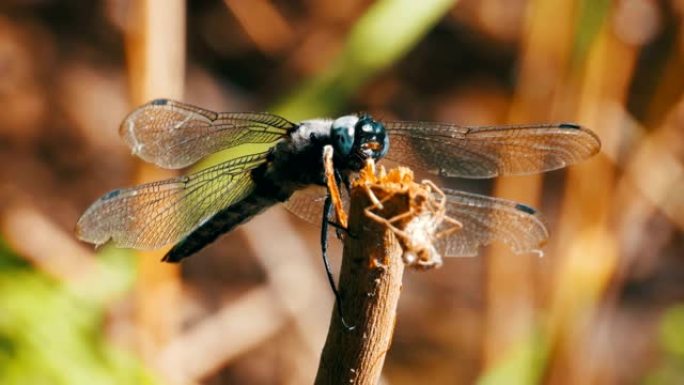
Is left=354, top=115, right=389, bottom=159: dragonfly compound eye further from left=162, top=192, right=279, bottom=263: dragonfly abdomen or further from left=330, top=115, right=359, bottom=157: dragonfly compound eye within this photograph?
left=162, top=192, right=279, bottom=263: dragonfly abdomen

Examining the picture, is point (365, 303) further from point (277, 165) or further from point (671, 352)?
point (671, 352)

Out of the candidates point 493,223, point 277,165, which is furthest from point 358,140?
point 493,223

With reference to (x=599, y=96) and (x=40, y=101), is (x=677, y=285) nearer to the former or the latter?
(x=599, y=96)

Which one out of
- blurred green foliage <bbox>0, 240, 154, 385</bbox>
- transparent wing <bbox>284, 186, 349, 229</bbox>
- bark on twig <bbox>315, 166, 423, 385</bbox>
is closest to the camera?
bark on twig <bbox>315, 166, 423, 385</bbox>

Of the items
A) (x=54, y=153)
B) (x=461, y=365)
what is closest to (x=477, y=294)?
(x=461, y=365)

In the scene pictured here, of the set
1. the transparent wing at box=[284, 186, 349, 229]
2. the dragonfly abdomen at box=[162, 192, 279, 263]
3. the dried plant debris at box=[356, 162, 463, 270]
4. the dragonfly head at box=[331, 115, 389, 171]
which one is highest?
the dragonfly head at box=[331, 115, 389, 171]

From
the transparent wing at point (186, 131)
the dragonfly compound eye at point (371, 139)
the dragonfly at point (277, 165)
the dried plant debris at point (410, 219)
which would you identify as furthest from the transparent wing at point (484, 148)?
the dried plant debris at point (410, 219)

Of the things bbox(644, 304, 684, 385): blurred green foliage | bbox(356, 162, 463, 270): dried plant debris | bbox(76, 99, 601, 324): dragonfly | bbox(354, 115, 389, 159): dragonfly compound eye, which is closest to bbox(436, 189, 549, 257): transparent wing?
bbox(76, 99, 601, 324): dragonfly
